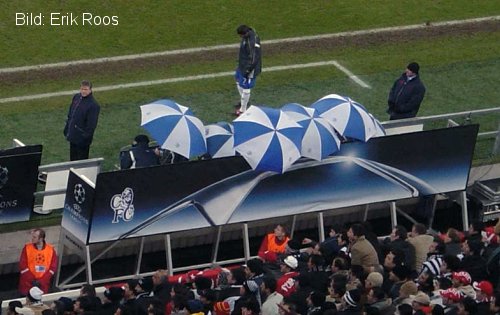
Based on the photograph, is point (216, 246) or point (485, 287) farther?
point (216, 246)

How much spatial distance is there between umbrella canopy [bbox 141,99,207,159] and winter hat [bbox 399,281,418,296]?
335 centimetres

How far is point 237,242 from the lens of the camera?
19094mm

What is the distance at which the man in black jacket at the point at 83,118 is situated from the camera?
62.4ft

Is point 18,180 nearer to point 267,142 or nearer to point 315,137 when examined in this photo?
point 267,142

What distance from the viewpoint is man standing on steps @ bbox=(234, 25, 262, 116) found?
21109mm

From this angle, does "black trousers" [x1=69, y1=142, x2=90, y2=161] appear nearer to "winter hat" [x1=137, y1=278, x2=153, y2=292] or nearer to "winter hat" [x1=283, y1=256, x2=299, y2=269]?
"winter hat" [x1=137, y1=278, x2=153, y2=292]

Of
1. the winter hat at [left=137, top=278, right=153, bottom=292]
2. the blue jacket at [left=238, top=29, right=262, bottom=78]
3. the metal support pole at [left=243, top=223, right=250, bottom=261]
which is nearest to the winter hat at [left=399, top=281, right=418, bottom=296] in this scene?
the winter hat at [left=137, top=278, right=153, bottom=292]

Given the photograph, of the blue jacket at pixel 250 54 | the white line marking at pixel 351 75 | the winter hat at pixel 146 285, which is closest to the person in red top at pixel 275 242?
the winter hat at pixel 146 285

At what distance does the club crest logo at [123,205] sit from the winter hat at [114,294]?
161 centimetres

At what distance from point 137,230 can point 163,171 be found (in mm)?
735

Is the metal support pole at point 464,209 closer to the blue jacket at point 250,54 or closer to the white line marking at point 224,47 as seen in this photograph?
Answer: the blue jacket at point 250,54

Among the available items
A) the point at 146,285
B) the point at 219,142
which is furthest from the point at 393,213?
the point at 146,285

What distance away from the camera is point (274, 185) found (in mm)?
18000

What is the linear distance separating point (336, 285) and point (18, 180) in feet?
14.6
